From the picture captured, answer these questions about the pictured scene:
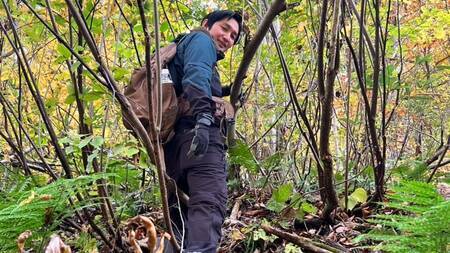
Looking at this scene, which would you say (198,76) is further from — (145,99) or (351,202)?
(351,202)

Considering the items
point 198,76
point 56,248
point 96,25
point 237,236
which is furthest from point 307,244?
point 56,248

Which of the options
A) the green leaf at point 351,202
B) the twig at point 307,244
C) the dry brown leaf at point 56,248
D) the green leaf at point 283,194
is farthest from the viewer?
the green leaf at point 283,194

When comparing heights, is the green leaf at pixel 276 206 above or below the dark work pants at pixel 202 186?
below

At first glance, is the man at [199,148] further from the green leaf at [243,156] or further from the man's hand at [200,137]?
the green leaf at [243,156]

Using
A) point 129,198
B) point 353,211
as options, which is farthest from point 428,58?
point 129,198

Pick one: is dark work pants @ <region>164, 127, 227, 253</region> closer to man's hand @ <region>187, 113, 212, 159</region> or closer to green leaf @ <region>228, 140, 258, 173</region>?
man's hand @ <region>187, 113, 212, 159</region>

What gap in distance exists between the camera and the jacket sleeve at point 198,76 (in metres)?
2.88

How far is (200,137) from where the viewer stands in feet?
9.32

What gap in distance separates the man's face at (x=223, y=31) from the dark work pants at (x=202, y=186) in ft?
2.18

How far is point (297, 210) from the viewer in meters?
3.38

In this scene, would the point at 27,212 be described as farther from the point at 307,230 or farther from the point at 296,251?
the point at 307,230

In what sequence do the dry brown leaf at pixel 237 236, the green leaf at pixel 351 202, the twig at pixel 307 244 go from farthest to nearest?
the green leaf at pixel 351 202
the dry brown leaf at pixel 237 236
the twig at pixel 307 244

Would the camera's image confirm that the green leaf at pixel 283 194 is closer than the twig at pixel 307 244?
No

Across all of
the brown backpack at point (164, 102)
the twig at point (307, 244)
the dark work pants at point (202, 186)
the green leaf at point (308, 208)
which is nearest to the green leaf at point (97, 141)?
the brown backpack at point (164, 102)
